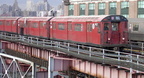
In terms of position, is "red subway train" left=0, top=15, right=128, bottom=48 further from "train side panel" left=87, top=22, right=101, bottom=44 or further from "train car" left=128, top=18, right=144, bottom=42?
"train car" left=128, top=18, right=144, bottom=42

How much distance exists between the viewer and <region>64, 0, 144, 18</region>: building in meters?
62.1

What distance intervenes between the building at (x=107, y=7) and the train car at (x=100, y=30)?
1318 inches

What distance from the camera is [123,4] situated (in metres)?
65.2

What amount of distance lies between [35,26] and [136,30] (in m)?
14.3

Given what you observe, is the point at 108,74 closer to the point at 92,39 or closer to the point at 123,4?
the point at 92,39

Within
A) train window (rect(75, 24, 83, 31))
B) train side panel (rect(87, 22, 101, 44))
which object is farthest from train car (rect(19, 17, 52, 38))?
train side panel (rect(87, 22, 101, 44))

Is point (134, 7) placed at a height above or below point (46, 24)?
above

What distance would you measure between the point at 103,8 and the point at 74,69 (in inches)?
1825

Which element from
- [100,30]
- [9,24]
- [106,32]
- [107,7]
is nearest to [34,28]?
[9,24]

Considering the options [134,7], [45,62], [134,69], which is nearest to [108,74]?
[134,69]

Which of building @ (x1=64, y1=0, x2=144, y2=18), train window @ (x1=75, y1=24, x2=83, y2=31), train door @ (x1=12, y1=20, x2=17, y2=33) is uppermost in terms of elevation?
building @ (x1=64, y1=0, x2=144, y2=18)

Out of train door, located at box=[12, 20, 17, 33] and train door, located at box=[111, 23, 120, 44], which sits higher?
train door, located at box=[12, 20, 17, 33]

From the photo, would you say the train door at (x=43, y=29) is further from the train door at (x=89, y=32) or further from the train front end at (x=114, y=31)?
the train front end at (x=114, y=31)

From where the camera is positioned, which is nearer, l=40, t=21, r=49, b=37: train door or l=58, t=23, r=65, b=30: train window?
l=58, t=23, r=65, b=30: train window
